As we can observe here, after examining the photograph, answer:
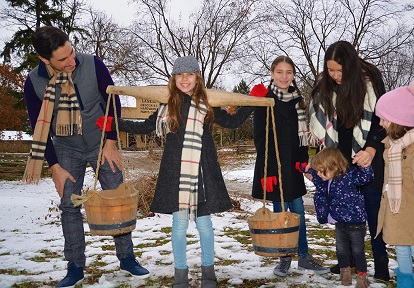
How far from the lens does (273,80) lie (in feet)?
11.4

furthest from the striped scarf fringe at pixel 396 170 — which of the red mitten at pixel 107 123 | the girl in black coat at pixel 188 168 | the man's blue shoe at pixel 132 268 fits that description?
the red mitten at pixel 107 123

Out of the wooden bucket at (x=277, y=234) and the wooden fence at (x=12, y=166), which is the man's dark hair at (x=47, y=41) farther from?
the wooden fence at (x=12, y=166)

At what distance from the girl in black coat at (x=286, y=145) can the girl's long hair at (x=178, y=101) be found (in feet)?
1.97

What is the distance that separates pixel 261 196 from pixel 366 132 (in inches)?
38.8

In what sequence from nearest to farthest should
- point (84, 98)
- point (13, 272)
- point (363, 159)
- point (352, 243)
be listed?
1. point (363, 159)
2. point (352, 243)
3. point (84, 98)
4. point (13, 272)

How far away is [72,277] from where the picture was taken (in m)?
3.13

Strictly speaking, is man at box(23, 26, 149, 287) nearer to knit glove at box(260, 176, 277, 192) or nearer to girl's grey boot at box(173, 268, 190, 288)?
girl's grey boot at box(173, 268, 190, 288)

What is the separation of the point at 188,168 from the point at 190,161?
0.05m

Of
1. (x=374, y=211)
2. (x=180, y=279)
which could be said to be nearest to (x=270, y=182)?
(x=374, y=211)

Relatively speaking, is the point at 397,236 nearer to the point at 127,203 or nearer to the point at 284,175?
the point at 284,175

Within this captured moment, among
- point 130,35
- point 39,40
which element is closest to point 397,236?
point 39,40

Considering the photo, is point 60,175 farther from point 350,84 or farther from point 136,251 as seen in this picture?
point 350,84

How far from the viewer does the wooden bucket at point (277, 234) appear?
9.15 feet

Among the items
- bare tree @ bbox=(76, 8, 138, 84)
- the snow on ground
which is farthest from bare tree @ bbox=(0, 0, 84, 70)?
the snow on ground
